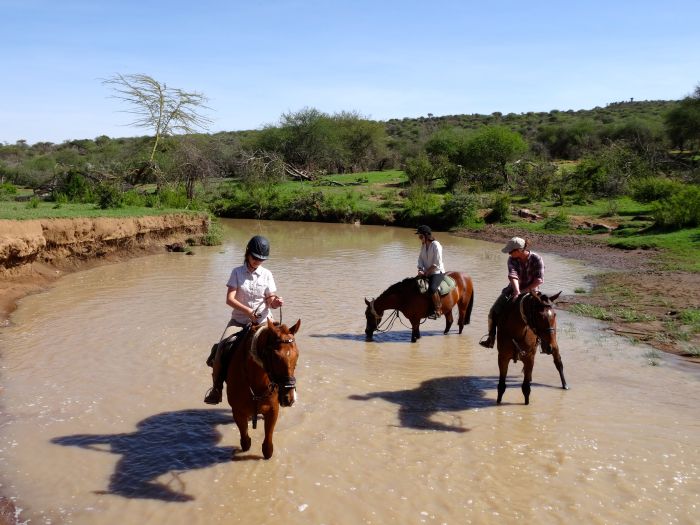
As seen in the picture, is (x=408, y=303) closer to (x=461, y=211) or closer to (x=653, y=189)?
(x=461, y=211)

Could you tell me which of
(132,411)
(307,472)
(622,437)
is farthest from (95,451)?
(622,437)

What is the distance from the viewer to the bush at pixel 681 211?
69.7 ft

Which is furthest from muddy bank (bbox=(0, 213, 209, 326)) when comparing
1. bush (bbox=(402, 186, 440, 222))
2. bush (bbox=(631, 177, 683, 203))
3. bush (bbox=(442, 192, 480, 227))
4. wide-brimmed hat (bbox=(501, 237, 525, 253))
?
bush (bbox=(631, 177, 683, 203))

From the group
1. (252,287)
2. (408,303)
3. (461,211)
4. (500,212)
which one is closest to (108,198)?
(408,303)

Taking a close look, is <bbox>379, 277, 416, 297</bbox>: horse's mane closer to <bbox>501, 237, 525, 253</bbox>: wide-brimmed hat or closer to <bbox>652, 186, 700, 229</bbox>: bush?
<bbox>501, 237, 525, 253</bbox>: wide-brimmed hat

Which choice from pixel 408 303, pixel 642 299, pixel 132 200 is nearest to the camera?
pixel 408 303

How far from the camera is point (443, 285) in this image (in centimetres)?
1030

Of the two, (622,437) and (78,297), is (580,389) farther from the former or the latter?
(78,297)

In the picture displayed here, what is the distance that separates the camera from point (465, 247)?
24.1m

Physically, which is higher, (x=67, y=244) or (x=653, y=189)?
(x=653, y=189)

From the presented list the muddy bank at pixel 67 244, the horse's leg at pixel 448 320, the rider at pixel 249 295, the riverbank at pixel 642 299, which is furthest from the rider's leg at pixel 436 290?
the muddy bank at pixel 67 244

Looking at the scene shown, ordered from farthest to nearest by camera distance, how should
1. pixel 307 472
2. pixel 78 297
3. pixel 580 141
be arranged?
pixel 580 141, pixel 78 297, pixel 307 472

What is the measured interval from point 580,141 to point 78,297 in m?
49.1

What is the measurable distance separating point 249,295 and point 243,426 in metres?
1.34
